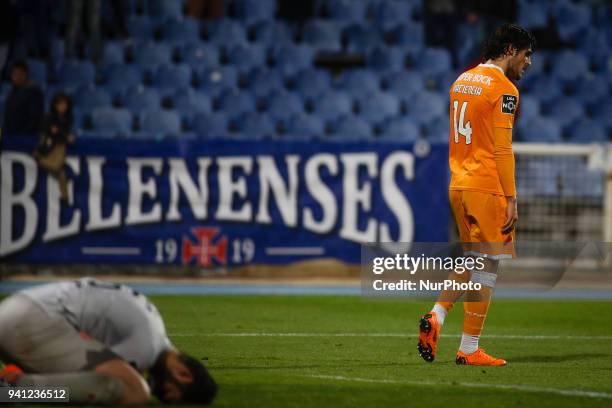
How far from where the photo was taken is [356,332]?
9.20 meters

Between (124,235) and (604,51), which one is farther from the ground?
(604,51)

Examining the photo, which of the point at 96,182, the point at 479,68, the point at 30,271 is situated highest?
the point at 479,68

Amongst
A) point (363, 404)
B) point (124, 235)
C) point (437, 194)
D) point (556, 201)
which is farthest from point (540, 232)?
point (363, 404)

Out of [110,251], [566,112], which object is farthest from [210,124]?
[566,112]

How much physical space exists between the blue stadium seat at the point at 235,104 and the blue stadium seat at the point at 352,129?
125cm

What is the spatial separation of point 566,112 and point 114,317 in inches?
544

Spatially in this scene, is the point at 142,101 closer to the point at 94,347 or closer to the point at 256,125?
the point at 256,125

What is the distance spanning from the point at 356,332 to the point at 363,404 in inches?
145

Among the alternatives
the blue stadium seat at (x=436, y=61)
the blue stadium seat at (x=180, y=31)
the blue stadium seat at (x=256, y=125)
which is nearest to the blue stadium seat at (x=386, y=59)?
the blue stadium seat at (x=436, y=61)

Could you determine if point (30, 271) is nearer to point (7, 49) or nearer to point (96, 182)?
point (96, 182)

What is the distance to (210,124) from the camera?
1614 centimetres

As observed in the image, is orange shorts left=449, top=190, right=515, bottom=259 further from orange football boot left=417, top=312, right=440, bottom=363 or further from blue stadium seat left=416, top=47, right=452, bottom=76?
blue stadium seat left=416, top=47, right=452, bottom=76

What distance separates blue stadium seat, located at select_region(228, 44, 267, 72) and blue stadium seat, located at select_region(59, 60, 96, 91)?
2.18 meters

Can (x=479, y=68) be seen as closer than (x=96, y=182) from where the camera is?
Yes
